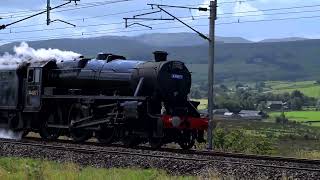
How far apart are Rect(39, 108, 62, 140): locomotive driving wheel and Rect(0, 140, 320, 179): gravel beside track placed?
5.02 m

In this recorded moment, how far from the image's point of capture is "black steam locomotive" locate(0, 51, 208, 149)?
23172 mm

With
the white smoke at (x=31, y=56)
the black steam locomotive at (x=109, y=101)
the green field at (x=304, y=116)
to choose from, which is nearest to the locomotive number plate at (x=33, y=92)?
the black steam locomotive at (x=109, y=101)

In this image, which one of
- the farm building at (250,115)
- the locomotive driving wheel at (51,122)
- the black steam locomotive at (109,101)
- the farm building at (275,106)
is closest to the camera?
the black steam locomotive at (109,101)

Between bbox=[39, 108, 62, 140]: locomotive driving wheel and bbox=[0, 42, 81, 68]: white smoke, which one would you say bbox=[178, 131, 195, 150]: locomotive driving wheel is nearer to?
bbox=[39, 108, 62, 140]: locomotive driving wheel

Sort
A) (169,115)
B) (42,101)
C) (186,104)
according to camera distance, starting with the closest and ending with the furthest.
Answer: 1. (169,115)
2. (186,104)
3. (42,101)

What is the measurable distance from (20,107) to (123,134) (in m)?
7.34

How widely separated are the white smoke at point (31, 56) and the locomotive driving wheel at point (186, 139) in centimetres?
752

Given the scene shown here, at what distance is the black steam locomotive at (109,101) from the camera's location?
2317 cm

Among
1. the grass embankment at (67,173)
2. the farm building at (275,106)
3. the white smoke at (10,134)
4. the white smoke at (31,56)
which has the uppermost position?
the white smoke at (31,56)

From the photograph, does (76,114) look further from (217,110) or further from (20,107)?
(217,110)

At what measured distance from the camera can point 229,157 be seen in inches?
776

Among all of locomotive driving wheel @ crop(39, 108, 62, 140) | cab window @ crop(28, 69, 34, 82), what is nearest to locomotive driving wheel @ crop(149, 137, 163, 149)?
locomotive driving wheel @ crop(39, 108, 62, 140)

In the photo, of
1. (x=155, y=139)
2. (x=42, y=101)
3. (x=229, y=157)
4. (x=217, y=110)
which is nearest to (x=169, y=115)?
(x=155, y=139)

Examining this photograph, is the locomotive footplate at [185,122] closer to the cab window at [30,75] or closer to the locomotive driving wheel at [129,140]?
the locomotive driving wheel at [129,140]
